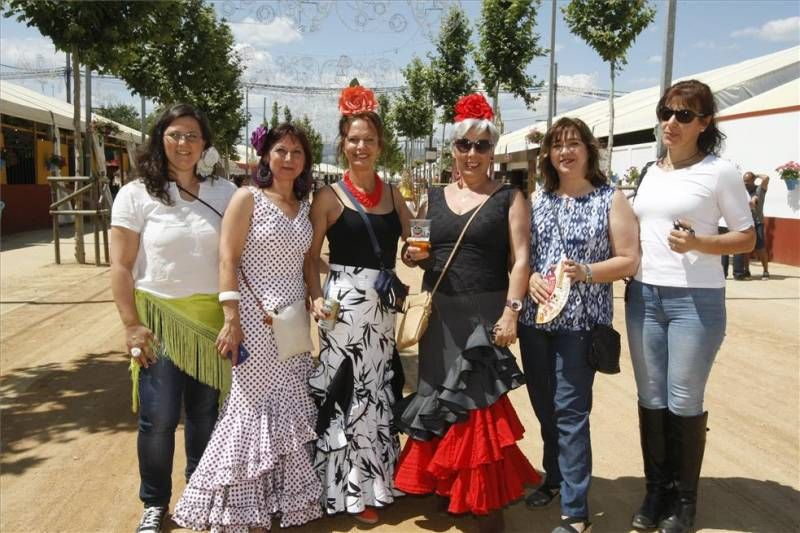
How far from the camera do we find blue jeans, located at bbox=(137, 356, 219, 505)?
288 centimetres

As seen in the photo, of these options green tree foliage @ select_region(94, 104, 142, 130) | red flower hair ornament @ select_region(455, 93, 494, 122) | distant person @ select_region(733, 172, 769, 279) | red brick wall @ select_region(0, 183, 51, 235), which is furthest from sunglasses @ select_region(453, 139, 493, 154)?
A: green tree foliage @ select_region(94, 104, 142, 130)

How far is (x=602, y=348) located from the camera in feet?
9.63

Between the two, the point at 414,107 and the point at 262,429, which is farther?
the point at 414,107

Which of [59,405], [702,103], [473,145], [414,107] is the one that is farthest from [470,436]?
[414,107]

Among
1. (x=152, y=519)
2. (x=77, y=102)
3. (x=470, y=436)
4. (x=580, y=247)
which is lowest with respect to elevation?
(x=152, y=519)

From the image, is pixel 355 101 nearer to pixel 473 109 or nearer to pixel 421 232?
pixel 473 109

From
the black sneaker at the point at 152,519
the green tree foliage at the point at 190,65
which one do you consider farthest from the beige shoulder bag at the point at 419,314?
the green tree foliage at the point at 190,65

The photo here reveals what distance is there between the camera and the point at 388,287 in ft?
10.5

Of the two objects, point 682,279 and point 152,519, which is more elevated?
point 682,279

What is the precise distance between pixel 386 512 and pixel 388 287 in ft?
3.86

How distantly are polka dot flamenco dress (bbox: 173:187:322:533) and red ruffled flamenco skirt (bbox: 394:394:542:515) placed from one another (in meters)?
0.51

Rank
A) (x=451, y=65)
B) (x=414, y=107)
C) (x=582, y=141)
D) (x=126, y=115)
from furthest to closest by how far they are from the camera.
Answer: (x=126, y=115) < (x=414, y=107) < (x=451, y=65) < (x=582, y=141)

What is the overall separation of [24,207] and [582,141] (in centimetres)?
1931

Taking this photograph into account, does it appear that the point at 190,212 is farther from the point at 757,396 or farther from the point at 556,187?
the point at 757,396
